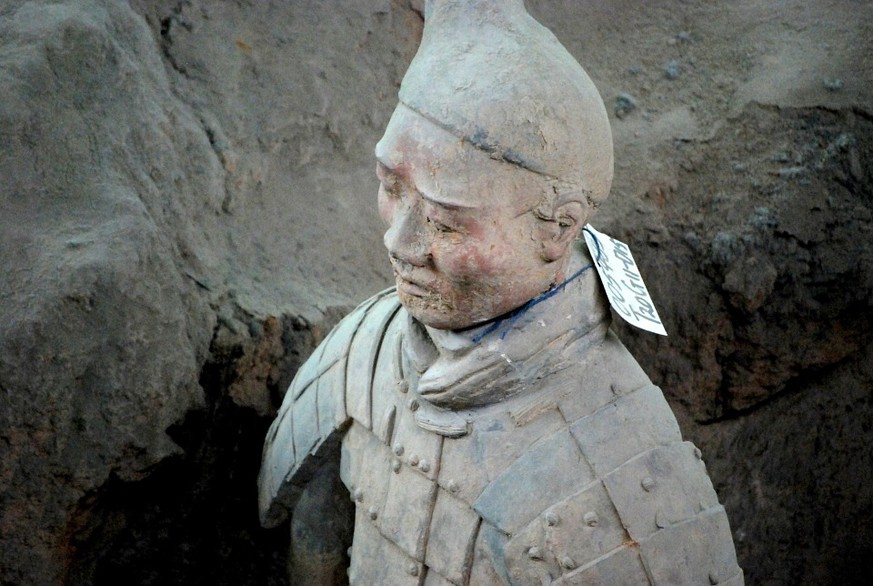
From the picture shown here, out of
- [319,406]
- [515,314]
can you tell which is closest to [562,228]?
[515,314]

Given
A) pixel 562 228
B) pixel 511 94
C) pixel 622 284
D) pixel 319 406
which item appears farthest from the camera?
pixel 319 406

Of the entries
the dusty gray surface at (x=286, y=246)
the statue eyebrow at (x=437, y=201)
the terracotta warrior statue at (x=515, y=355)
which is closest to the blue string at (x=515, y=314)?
the terracotta warrior statue at (x=515, y=355)

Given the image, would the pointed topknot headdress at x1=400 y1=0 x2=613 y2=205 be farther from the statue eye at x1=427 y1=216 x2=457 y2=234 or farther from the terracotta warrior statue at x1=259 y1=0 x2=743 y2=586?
the statue eye at x1=427 y1=216 x2=457 y2=234

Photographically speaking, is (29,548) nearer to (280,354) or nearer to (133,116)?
(280,354)

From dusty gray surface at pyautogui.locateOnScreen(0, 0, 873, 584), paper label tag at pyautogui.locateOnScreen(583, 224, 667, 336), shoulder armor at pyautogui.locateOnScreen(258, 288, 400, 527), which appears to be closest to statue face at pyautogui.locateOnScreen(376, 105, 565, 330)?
paper label tag at pyautogui.locateOnScreen(583, 224, 667, 336)

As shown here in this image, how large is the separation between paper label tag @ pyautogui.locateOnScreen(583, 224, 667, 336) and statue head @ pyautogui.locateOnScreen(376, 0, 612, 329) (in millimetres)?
119

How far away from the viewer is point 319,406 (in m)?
2.34

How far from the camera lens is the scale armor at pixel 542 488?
6.46 feet

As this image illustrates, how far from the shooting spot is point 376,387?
2.24 meters

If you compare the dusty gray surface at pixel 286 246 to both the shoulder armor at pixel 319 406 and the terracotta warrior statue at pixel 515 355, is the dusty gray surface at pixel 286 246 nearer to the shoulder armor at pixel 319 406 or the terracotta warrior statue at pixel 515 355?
the shoulder armor at pixel 319 406

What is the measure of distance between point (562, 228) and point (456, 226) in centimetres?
17

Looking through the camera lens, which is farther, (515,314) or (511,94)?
(515,314)

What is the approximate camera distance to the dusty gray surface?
2.42 metres

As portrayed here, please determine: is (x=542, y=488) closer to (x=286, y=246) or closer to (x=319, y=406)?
(x=319, y=406)
